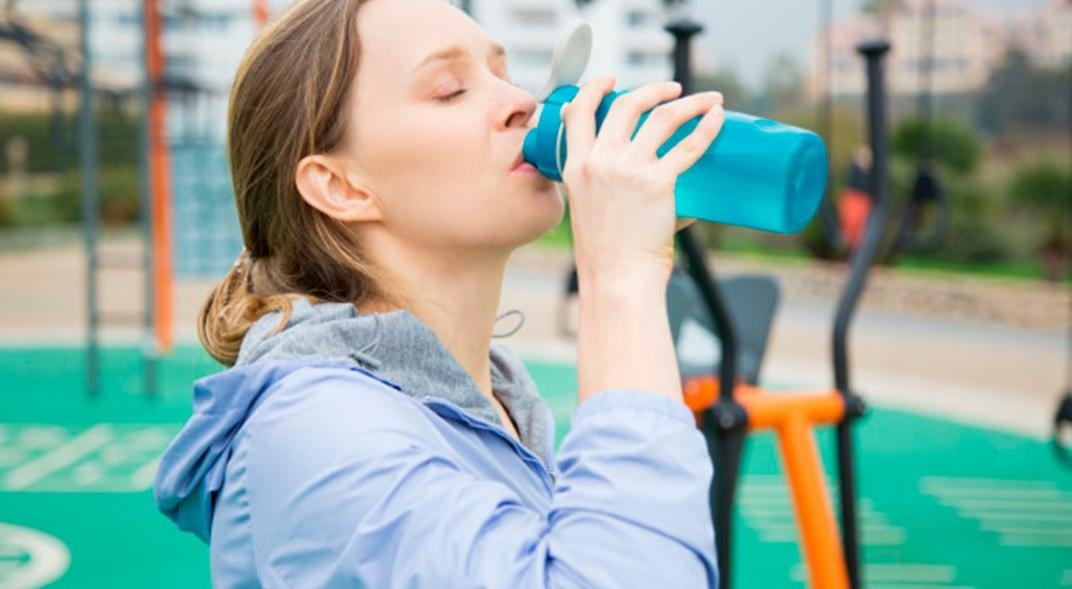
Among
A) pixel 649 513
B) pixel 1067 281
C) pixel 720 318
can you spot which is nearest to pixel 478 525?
pixel 649 513

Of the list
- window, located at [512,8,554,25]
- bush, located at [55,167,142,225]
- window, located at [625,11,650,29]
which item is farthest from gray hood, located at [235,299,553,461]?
window, located at [512,8,554,25]

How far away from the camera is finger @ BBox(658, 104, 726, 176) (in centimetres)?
89

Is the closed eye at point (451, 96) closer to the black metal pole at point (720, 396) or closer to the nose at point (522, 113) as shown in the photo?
the nose at point (522, 113)

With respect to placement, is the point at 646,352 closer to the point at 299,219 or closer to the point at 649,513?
the point at 649,513

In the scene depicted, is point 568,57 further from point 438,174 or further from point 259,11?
point 259,11

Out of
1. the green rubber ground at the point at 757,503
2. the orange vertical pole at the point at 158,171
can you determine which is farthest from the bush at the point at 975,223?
the orange vertical pole at the point at 158,171

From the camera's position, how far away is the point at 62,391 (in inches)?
252

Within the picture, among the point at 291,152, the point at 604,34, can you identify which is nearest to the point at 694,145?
the point at 291,152

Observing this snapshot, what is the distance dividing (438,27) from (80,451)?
14.9ft

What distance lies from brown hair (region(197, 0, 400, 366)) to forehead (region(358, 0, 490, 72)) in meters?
0.01

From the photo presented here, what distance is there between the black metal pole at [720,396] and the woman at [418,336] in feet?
4.19

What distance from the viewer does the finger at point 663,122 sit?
88cm

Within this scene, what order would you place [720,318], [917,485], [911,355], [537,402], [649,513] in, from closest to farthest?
1. [649,513]
2. [537,402]
3. [720,318]
4. [917,485]
5. [911,355]

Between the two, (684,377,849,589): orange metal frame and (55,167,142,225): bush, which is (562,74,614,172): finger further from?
(55,167,142,225): bush
